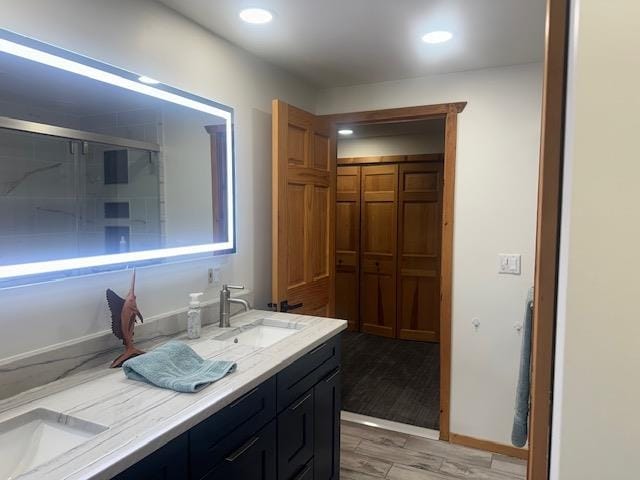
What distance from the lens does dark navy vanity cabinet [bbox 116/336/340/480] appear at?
47.2 inches

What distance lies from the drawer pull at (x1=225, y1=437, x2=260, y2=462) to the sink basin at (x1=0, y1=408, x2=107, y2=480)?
1.41ft

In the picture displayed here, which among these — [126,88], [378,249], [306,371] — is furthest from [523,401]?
[378,249]

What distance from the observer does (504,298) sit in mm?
2670

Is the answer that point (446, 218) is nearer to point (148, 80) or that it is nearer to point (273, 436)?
point (273, 436)

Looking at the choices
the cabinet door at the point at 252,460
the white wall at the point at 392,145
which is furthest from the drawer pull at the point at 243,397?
the white wall at the point at 392,145

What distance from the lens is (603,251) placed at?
0.67 metres

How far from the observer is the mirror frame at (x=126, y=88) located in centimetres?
134

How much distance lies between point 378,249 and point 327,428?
3.10 metres

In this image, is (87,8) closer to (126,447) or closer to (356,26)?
(356,26)

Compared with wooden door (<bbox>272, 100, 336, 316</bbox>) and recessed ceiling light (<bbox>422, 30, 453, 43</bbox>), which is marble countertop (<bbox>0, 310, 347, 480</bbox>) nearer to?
wooden door (<bbox>272, 100, 336, 316</bbox>)

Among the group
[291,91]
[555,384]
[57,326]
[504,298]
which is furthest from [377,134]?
[555,384]

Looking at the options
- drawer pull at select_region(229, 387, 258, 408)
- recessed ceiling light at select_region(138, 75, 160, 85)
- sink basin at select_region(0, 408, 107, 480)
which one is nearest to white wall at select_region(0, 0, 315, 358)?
recessed ceiling light at select_region(138, 75, 160, 85)

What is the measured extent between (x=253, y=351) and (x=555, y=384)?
3.89 ft

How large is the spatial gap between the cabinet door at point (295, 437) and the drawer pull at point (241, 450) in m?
0.17
